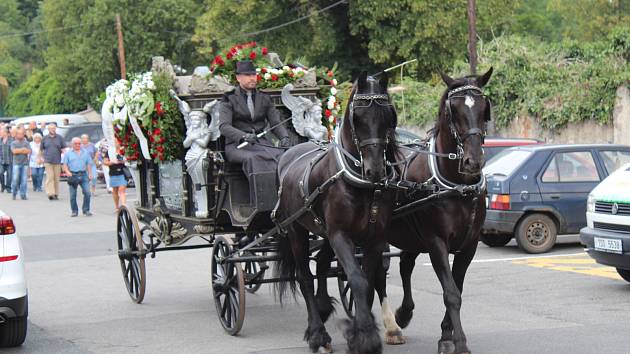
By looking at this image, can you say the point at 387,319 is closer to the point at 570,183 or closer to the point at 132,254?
the point at 132,254

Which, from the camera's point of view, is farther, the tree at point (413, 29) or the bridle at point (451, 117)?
the tree at point (413, 29)

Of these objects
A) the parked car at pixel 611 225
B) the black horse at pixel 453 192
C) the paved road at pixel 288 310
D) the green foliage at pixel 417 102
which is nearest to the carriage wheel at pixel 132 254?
the paved road at pixel 288 310

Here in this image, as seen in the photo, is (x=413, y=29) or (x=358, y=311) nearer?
(x=358, y=311)

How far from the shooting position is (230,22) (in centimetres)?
4594

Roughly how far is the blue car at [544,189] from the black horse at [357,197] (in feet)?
22.7

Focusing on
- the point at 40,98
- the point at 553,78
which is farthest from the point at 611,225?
the point at 40,98

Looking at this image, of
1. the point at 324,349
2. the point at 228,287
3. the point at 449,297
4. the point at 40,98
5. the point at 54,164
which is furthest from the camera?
the point at 40,98

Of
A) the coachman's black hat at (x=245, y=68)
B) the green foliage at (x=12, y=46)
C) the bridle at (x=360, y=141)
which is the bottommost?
the bridle at (x=360, y=141)

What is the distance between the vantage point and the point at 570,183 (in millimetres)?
16156

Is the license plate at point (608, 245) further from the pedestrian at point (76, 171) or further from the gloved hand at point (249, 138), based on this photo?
the pedestrian at point (76, 171)

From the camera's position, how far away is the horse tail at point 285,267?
9.92m

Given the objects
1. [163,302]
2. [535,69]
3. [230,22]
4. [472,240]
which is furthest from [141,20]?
[472,240]

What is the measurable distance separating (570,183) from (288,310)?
6441 millimetres

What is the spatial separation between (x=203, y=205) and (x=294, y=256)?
1.71 meters
